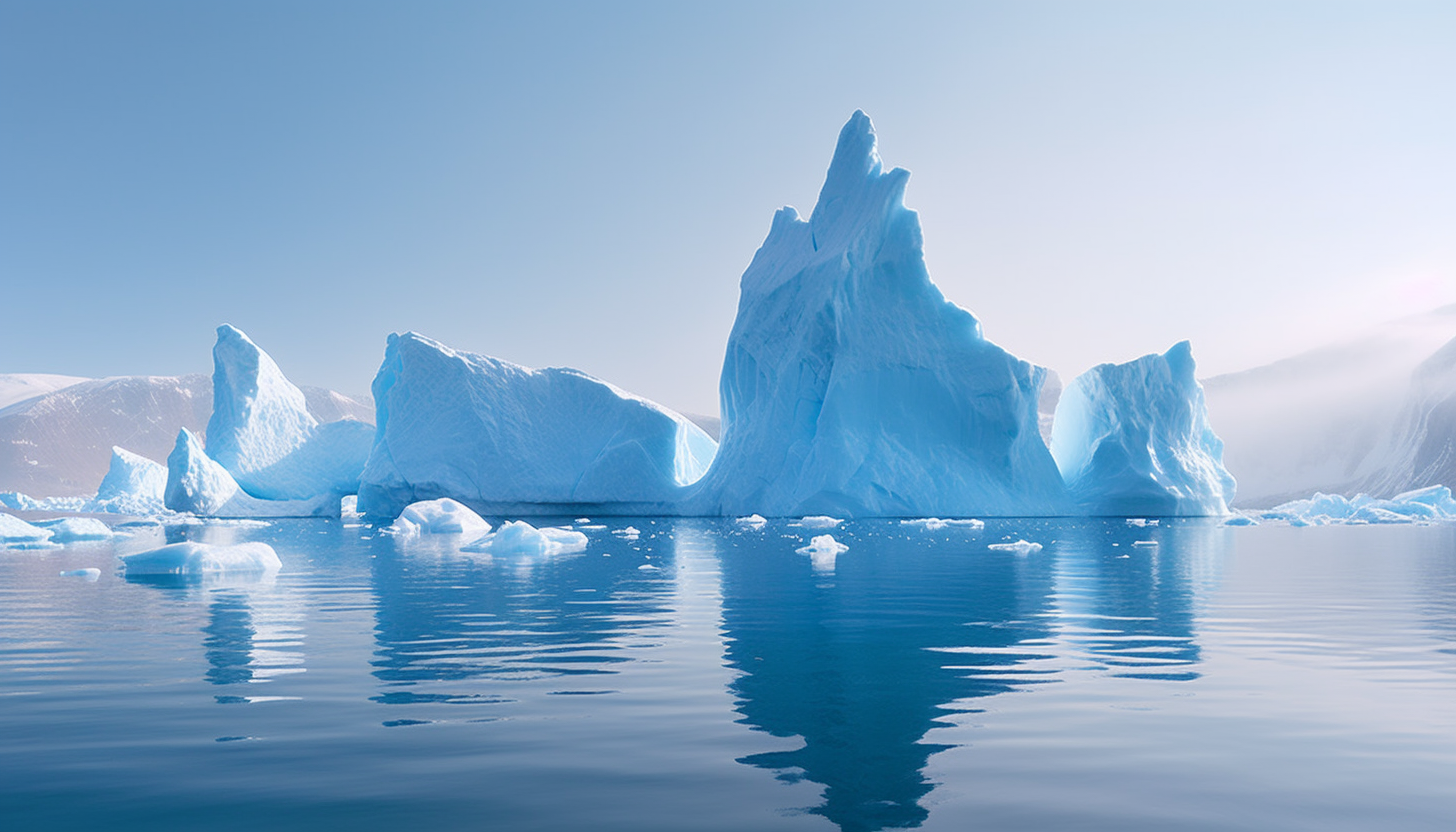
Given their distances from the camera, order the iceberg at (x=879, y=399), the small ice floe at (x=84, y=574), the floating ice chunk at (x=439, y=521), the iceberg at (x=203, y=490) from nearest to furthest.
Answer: the small ice floe at (x=84, y=574) < the floating ice chunk at (x=439, y=521) < the iceberg at (x=879, y=399) < the iceberg at (x=203, y=490)

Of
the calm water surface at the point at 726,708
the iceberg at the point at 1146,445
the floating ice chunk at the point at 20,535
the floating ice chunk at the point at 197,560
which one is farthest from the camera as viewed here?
the iceberg at the point at 1146,445

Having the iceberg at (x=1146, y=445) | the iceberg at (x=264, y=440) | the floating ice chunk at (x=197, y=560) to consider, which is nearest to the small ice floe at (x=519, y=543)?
→ the floating ice chunk at (x=197, y=560)

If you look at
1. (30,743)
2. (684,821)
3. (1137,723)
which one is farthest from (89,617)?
(1137,723)

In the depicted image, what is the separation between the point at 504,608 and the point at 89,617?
3.18 m

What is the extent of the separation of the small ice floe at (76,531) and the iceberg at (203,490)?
11784mm

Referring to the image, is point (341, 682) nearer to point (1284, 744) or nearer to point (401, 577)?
point (1284, 744)

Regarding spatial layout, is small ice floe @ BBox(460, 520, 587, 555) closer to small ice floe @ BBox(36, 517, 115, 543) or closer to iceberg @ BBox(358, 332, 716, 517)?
small ice floe @ BBox(36, 517, 115, 543)

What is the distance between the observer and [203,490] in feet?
109

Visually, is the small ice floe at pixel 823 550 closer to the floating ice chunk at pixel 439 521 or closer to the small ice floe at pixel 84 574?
the small ice floe at pixel 84 574

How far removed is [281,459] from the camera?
38688 mm

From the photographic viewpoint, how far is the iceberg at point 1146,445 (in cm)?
2998

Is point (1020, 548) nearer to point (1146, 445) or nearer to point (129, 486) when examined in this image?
point (1146, 445)

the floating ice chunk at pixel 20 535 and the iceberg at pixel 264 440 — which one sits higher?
the iceberg at pixel 264 440

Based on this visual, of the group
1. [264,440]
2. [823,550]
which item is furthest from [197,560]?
[264,440]
